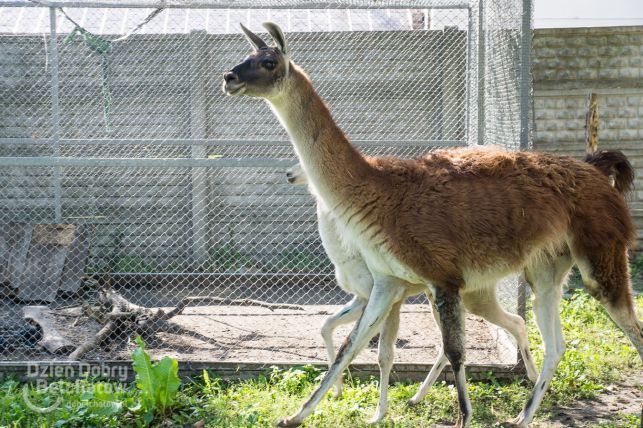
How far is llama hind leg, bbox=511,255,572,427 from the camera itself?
5.02 meters

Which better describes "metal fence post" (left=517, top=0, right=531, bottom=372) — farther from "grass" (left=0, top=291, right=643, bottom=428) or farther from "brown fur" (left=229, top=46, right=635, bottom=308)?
"grass" (left=0, top=291, right=643, bottom=428)

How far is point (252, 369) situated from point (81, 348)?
139 cm

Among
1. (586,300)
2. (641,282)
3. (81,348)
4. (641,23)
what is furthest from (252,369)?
(641,23)

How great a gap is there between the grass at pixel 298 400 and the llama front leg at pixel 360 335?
0.36m

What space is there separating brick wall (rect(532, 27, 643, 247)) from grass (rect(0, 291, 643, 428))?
435cm

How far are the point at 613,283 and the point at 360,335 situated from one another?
1656 millimetres

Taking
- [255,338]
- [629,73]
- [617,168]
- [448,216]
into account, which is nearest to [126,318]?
Answer: [255,338]

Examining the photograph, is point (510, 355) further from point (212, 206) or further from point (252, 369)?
point (212, 206)

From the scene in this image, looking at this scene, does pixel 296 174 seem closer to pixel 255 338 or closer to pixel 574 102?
pixel 255 338

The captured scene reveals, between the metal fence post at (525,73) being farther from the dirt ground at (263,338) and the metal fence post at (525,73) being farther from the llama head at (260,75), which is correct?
the llama head at (260,75)

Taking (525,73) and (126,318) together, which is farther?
(126,318)

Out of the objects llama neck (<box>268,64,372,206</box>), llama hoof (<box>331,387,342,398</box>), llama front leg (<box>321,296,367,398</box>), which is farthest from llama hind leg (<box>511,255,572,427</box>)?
llama neck (<box>268,64,372,206</box>)

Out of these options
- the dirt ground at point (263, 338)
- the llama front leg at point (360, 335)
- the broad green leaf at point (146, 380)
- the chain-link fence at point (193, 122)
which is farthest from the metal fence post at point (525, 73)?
the chain-link fence at point (193, 122)

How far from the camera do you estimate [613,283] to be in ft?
15.9
